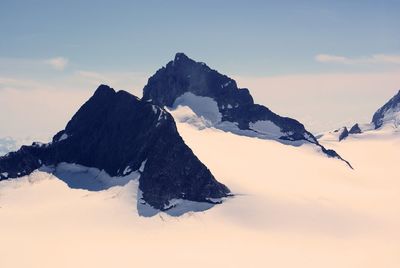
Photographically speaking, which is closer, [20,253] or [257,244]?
[20,253]

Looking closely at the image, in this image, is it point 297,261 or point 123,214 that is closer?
point 297,261

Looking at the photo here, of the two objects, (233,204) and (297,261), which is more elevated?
(233,204)

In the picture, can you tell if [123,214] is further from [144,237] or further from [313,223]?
[313,223]

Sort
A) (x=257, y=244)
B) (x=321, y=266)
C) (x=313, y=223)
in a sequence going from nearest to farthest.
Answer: (x=321, y=266)
(x=257, y=244)
(x=313, y=223)

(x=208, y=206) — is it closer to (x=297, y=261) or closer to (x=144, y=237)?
(x=144, y=237)

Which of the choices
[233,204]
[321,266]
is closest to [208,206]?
[233,204]

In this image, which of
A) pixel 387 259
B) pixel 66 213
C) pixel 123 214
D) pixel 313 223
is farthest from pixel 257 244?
pixel 66 213

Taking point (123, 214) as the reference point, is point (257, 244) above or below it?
below

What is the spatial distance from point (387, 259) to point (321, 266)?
2560cm

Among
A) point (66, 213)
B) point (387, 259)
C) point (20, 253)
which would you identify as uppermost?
point (66, 213)

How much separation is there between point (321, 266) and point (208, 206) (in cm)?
5960

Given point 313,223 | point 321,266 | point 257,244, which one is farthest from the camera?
point 313,223

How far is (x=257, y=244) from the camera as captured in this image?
17188cm

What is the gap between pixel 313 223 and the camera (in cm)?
19112
